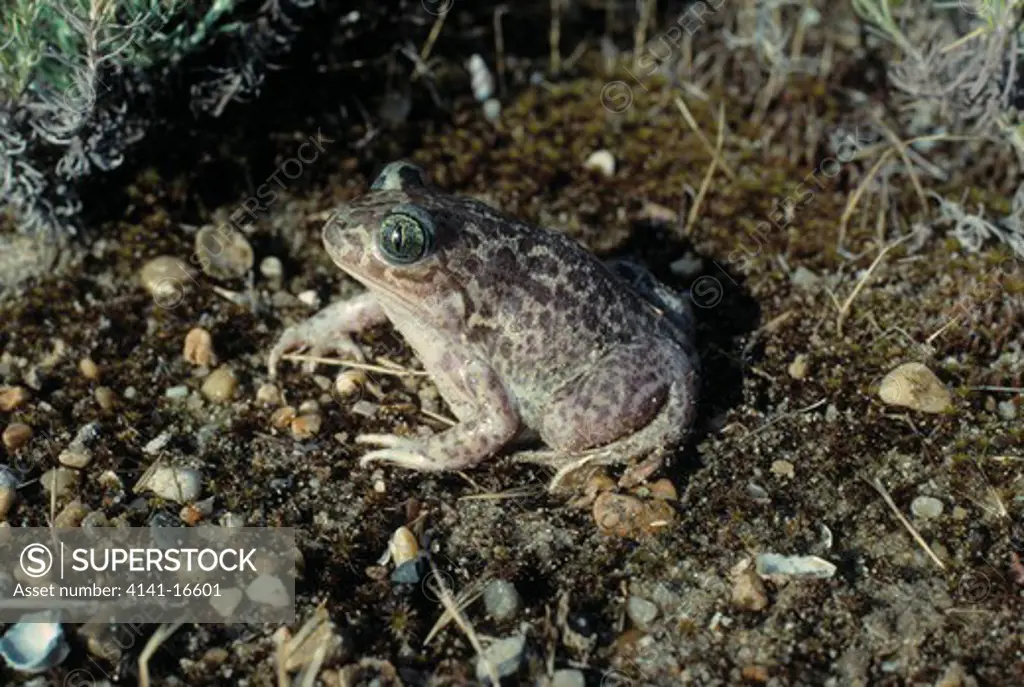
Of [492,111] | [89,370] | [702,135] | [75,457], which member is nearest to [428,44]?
[492,111]

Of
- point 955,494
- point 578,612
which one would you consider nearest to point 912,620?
point 955,494

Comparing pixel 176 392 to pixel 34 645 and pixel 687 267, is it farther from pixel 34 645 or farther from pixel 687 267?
pixel 687 267

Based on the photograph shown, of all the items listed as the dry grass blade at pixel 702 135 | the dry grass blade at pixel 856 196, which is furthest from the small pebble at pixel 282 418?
the dry grass blade at pixel 856 196

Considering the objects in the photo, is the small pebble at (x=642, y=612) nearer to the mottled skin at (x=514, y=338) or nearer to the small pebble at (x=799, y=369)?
the mottled skin at (x=514, y=338)

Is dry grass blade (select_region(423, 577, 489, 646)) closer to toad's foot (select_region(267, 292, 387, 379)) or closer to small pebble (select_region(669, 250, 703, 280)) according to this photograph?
toad's foot (select_region(267, 292, 387, 379))

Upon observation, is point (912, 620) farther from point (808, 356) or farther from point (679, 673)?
point (808, 356)

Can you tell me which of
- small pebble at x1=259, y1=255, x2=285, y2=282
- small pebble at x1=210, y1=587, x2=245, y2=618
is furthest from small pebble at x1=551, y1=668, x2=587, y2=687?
small pebble at x1=259, y1=255, x2=285, y2=282
